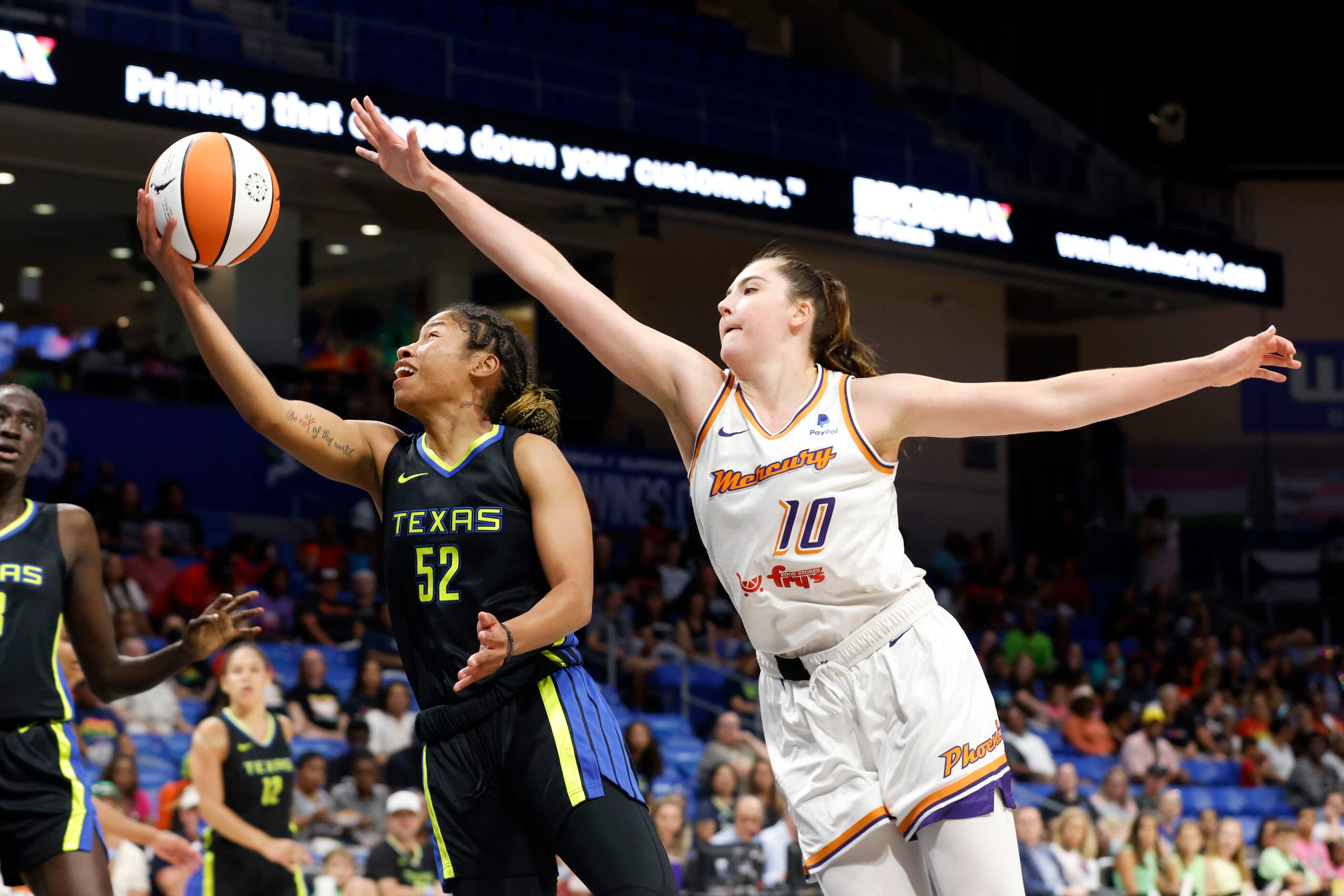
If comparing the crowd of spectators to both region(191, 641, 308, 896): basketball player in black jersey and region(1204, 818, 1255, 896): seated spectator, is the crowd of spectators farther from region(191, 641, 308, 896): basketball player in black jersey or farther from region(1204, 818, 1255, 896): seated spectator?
region(191, 641, 308, 896): basketball player in black jersey

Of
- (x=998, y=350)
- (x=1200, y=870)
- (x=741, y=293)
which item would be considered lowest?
(x=1200, y=870)

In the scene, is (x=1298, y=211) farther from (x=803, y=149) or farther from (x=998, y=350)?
(x=803, y=149)

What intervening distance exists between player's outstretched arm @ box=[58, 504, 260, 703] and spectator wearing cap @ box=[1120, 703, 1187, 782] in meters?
10.7

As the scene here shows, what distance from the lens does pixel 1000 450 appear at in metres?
20.5

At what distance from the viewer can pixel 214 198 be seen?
13.0 feet

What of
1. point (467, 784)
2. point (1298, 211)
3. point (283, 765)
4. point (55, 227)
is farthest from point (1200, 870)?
point (55, 227)

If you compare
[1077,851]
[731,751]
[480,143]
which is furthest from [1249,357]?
[480,143]

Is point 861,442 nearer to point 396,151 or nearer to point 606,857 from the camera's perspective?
point 606,857

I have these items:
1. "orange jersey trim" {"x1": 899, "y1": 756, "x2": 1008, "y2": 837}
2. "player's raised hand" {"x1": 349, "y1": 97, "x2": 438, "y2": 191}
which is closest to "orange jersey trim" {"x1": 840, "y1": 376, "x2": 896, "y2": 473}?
"orange jersey trim" {"x1": 899, "y1": 756, "x2": 1008, "y2": 837}

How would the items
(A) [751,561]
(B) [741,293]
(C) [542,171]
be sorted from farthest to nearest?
(C) [542,171] → (B) [741,293] → (A) [751,561]

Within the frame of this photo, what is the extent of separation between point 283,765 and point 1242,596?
16.2 metres

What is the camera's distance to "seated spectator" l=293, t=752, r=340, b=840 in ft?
28.0

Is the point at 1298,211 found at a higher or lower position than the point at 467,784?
higher

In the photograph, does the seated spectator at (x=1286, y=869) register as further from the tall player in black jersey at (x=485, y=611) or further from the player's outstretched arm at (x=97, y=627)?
the player's outstretched arm at (x=97, y=627)
